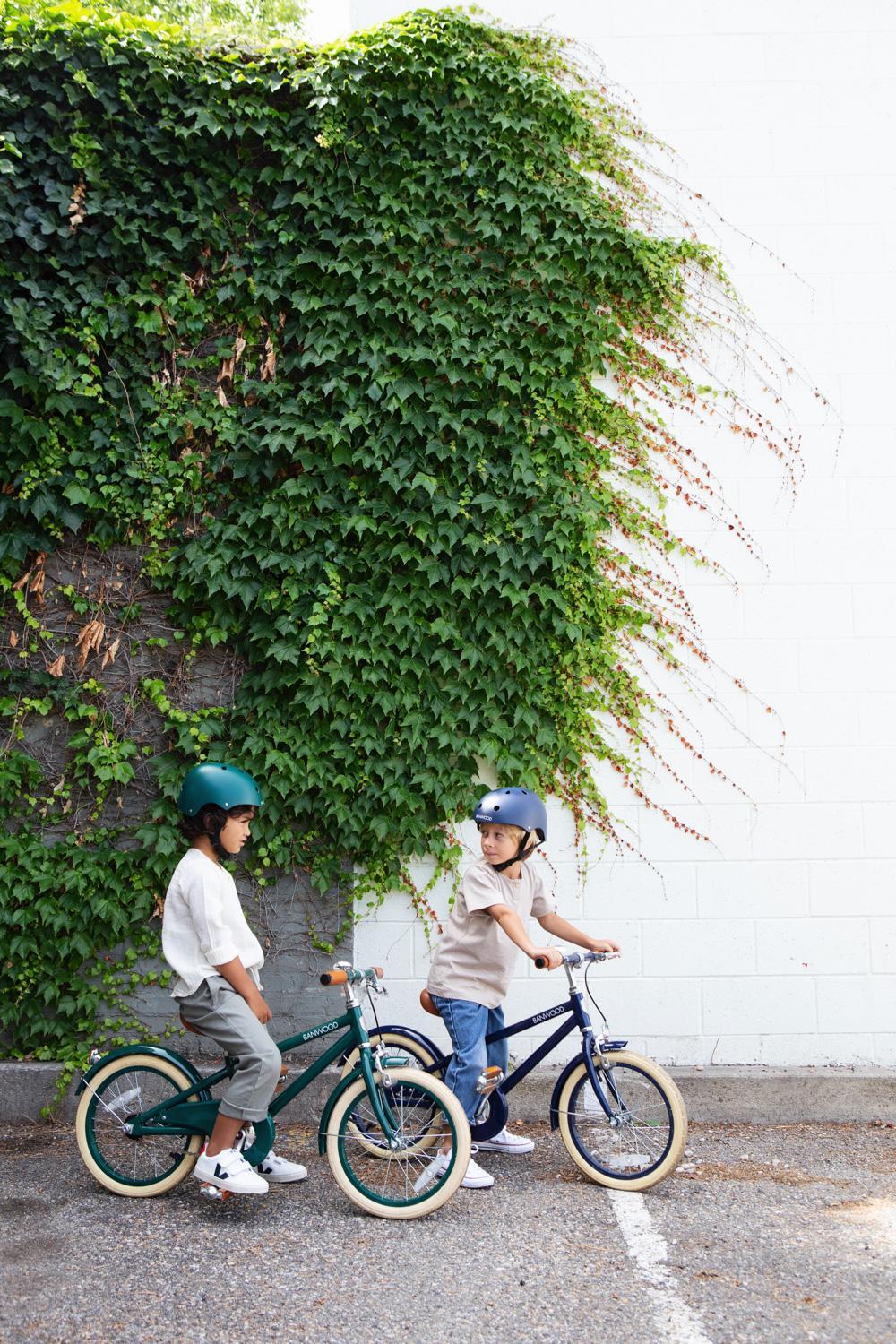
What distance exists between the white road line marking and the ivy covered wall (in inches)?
73.4

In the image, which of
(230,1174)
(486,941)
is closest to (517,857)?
(486,941)

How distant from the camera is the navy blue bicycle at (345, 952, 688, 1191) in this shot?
401 cm

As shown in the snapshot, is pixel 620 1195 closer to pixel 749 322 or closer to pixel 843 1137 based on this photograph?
pixel 843 1137

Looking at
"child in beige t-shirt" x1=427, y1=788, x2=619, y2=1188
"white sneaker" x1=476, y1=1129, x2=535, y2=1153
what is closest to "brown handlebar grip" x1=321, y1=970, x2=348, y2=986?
"child in beige t-shirt" x1=427, y1=788, x2=619, y2=1188

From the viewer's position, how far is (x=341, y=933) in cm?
520

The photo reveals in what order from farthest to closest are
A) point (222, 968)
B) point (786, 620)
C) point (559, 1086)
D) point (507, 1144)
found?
point (786, 620) < point (507, 1144) < point (559, 1086) < point (222, 968)

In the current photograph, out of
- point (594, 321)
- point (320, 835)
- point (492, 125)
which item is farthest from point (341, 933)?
point (492, 125)

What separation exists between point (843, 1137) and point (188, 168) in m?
5.61

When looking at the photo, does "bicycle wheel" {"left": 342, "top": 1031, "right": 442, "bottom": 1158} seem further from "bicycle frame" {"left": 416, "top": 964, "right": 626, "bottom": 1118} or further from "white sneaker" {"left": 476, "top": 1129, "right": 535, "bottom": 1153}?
"white sneaker" {"left": 476, "top": 1129, "right": 535, "bottom": 1153}

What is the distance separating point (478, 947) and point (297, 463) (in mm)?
2562

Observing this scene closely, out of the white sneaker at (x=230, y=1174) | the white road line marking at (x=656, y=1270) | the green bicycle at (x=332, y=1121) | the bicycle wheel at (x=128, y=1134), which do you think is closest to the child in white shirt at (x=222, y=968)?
the white sneaker at (x=230, y=1174)

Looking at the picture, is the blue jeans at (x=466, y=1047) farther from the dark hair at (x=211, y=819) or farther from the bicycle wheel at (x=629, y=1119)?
the dark hair at (x=211, y=819)

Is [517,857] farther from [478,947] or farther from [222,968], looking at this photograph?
[222,968]

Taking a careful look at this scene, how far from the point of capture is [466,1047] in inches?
163
